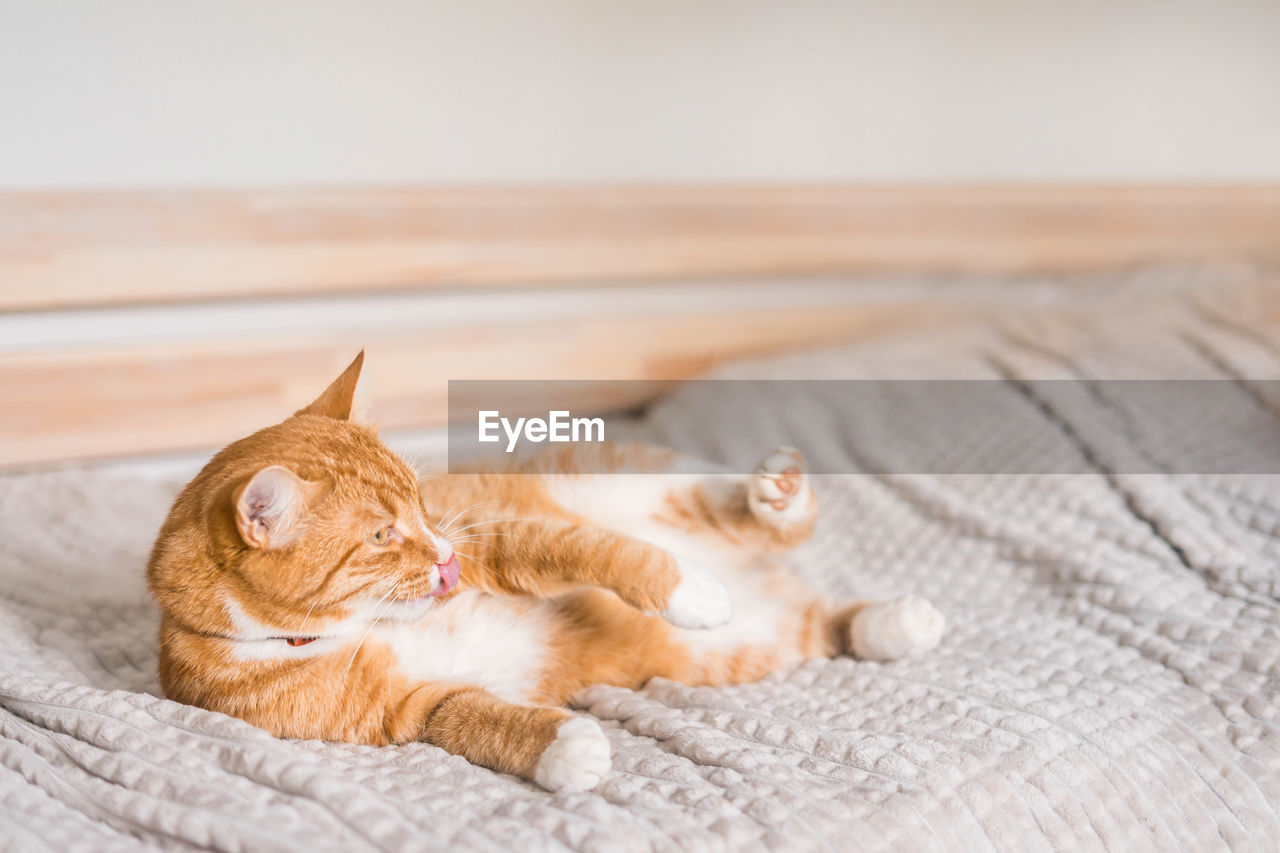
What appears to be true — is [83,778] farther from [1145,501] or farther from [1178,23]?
Answer: [1178,23]

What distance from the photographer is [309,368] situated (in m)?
1.76

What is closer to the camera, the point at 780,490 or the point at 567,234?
the point at 780,490

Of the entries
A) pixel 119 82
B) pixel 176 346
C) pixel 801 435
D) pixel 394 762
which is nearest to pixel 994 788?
pixel 394 762

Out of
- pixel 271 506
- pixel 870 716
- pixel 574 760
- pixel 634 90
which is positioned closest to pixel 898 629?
pixel 870 716

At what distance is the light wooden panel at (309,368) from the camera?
163cm

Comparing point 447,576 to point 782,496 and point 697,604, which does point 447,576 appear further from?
point 782,496

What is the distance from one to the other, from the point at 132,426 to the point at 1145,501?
1661 millimetres

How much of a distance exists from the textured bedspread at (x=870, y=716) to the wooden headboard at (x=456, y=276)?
240 millimetres

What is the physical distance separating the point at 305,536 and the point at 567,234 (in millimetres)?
1148

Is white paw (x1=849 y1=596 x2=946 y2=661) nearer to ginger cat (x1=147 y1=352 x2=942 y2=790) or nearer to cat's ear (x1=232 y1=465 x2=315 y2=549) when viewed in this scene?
ginger cat (x1=147 y1=352 x2=942 y2=790)

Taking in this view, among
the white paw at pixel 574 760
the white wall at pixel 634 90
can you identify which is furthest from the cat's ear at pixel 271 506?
the white wall at pixel 634 90

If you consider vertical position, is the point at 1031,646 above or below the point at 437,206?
below

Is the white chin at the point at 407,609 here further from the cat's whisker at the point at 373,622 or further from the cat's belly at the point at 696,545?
the cat's belly at the point at 696,545

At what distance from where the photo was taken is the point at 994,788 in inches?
34.3
